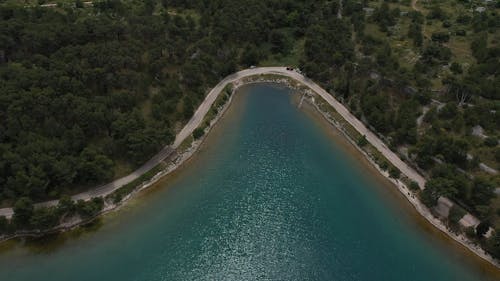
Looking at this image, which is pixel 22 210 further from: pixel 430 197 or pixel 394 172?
pixel 430 197

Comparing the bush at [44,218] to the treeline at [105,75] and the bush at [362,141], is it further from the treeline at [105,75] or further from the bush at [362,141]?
the bush at [362,141]

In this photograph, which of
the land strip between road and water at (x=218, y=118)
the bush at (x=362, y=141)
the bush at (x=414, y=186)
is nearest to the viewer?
the land strip between road and water at (x=218, y=118)

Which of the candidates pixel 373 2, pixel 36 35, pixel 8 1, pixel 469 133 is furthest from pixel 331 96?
pixel 8 1

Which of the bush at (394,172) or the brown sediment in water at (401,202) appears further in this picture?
the bush at (394,172)

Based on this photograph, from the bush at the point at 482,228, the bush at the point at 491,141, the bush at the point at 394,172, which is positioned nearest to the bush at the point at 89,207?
the bush at the point at 394,172

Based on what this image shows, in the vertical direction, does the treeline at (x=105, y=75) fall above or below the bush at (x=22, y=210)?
above

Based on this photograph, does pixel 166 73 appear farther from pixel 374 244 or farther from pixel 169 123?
pixel 374 244

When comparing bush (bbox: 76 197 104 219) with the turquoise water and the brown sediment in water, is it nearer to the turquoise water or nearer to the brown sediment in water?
the turquoise water
